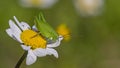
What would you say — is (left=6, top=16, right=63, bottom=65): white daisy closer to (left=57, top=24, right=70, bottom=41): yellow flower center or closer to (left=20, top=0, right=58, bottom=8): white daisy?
(left=57, top=24, right=70, bottom=41): yellow flower center

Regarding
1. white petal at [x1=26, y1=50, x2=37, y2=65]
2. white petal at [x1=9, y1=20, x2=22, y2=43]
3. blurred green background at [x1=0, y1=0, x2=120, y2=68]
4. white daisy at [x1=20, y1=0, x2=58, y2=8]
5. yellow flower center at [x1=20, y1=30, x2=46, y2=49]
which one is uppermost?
white petal at [x1=9, y1=20, x2=22, y2=43]

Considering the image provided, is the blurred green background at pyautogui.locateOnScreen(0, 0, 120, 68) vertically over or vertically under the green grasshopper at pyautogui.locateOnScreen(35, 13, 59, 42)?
under

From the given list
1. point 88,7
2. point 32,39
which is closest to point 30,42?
point 32,39

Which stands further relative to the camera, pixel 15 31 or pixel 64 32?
pixel 64 32

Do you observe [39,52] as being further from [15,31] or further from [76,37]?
[76,37]

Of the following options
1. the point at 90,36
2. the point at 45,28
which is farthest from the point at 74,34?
the point at 45,28

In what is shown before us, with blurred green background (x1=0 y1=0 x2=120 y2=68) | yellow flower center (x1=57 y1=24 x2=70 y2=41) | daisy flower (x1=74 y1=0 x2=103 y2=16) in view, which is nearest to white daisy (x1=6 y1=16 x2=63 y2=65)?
yellow flower center (x1=57 y1=24 x2=70 y2=41)

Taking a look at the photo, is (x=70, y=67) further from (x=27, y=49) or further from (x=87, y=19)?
(x=27, y=49)
